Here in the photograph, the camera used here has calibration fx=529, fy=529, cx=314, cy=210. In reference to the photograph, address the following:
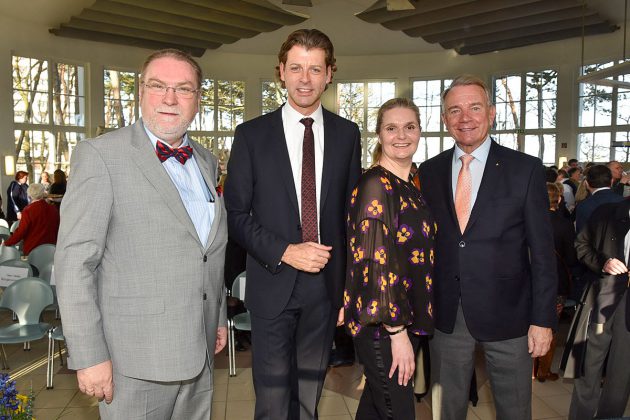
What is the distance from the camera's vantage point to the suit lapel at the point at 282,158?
2221mm

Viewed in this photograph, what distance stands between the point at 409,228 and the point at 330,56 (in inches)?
32.0

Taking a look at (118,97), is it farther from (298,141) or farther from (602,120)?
(298,141)

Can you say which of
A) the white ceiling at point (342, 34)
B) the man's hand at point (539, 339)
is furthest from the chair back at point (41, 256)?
the white ceiling at point (342, 34)

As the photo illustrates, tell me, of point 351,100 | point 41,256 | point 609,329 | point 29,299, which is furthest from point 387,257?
point 351,100

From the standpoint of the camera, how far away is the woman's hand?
2061 mm

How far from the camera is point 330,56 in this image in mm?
2273

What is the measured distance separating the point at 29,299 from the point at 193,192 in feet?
11.4

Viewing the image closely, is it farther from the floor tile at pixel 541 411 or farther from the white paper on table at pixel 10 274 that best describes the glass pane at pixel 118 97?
the floor tile at pixel 541 411

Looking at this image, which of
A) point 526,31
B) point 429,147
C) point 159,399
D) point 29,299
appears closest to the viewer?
point 159,399

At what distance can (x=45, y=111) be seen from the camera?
16.8 m

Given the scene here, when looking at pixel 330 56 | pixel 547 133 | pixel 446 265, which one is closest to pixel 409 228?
pixel 446 265

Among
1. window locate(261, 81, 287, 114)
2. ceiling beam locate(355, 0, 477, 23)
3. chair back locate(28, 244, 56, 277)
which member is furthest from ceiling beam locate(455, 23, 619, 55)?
chair back locate(28, 244, 56, 277)

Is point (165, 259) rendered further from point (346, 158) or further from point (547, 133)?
point (547, 133)

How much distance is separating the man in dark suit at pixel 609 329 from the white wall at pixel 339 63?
15042mm
